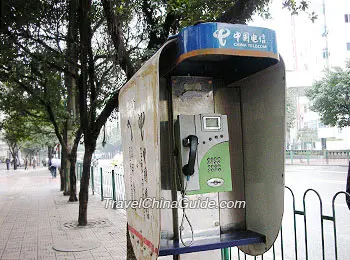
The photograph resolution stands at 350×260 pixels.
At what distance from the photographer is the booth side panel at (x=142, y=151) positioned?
2.21m

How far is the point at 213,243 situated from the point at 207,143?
0.74 meters

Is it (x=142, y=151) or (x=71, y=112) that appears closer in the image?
(x=142, y=151)

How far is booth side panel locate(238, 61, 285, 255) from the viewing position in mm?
2775

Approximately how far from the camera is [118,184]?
9.97m

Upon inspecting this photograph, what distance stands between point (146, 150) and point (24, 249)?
4.12 m

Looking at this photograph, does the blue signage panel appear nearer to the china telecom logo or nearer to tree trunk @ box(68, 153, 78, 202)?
the china telecom logo

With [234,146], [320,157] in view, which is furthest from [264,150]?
Answer: [320,157]

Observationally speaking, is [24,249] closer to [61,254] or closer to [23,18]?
[61,254]

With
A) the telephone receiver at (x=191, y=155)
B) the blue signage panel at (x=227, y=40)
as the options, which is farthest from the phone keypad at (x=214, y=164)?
the blue signage panel at (x=227, y=40)

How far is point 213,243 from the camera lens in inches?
108

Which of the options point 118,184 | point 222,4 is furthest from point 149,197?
point 118,184

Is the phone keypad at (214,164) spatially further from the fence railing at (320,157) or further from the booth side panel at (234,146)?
the fence railing at (320,157)

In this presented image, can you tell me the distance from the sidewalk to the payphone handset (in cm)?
273

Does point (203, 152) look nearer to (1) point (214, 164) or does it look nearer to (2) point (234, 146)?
(1) point (214, 164)
